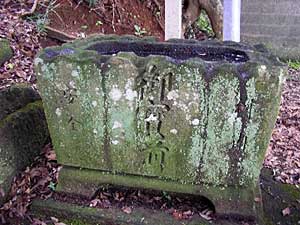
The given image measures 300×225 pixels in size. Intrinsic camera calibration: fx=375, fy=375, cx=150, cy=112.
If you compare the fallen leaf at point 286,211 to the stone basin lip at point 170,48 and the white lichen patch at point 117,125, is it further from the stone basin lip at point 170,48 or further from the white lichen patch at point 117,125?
the white lichen patch at point 117,125

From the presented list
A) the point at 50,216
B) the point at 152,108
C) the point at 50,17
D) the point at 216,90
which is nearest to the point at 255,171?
the point at 216,90

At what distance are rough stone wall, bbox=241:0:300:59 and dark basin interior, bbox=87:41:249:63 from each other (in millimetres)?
3753

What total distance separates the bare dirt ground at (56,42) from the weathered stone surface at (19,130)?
98mm

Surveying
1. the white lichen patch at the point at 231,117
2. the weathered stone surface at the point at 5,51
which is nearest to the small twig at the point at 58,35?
the weathered stone surface at the point at 5,51

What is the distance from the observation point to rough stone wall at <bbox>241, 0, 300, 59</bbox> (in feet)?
19.7

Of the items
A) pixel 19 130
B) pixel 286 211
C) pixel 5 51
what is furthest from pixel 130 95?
pixel 5 51

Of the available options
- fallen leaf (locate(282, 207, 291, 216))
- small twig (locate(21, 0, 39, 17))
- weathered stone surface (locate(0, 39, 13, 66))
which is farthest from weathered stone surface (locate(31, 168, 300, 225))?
small twig (locate(21, 0, 39, 17))

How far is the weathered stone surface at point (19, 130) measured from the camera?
97.7 inches

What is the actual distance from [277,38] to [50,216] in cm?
499

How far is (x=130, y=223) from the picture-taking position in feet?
7.55

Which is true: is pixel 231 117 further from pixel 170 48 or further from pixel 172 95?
pixel 170 48

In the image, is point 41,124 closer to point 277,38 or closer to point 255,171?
point 255,171

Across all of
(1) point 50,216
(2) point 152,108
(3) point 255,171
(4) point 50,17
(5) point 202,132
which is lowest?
(1) point 50,216

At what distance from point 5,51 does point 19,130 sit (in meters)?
1.25
